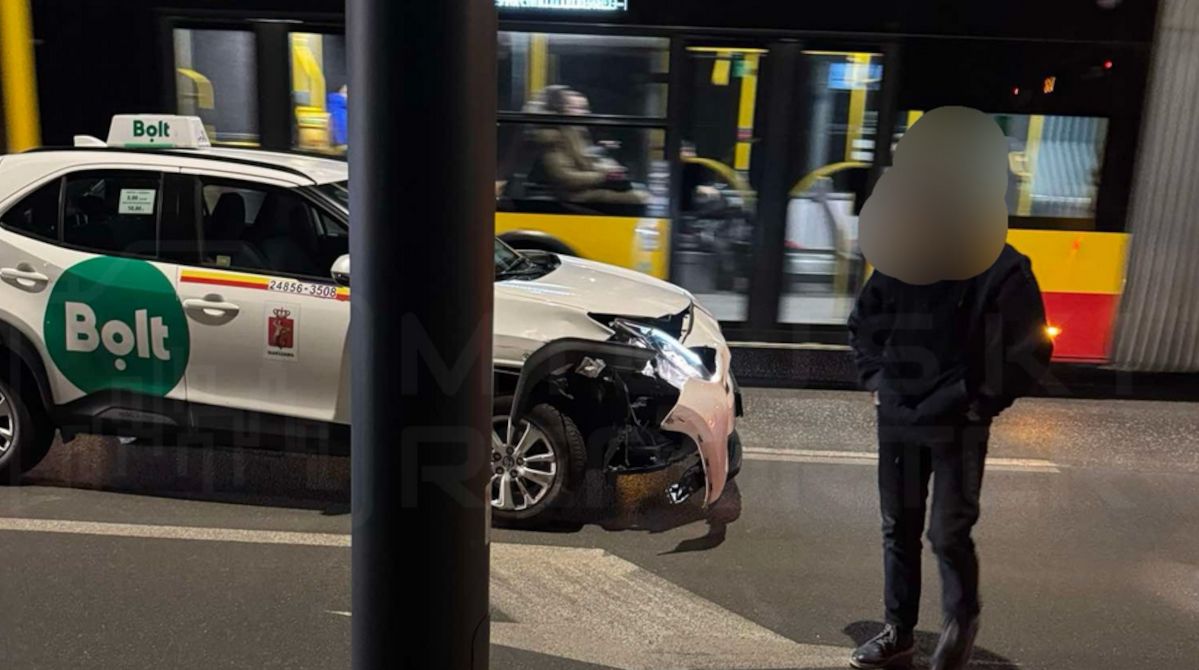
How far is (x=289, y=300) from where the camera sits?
15.1 ft

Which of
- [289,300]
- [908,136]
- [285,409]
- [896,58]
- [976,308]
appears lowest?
[285,409]

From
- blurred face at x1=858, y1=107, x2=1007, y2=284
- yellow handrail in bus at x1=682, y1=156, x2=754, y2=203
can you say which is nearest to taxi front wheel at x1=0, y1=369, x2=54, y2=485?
blurred face at x1=858, y1=107, x2=1007, y2=284

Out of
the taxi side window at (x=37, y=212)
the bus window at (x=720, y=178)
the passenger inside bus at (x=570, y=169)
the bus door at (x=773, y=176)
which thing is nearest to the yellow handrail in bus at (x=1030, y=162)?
the bus door at (x=773, y=176)

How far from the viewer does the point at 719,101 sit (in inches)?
275

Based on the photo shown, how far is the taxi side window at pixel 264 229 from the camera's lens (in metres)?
4.77

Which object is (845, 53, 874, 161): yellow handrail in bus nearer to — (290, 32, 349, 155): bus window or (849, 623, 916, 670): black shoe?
(290, 32, 349, 155): bus window

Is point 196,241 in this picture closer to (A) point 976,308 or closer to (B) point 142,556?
(B) point 142,556

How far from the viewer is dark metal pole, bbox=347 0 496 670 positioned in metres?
1.48

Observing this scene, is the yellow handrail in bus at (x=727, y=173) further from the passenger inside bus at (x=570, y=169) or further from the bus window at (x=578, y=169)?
the passenger inside bus at (x=570, y=169)

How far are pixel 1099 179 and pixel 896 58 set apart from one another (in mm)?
1734

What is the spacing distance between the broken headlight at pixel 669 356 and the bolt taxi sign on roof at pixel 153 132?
105 inches

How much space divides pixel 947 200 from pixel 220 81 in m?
5.82

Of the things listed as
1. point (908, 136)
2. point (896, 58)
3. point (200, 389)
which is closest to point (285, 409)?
point (200, 389)

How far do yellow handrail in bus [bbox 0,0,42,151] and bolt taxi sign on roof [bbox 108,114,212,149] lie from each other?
2.33 m
